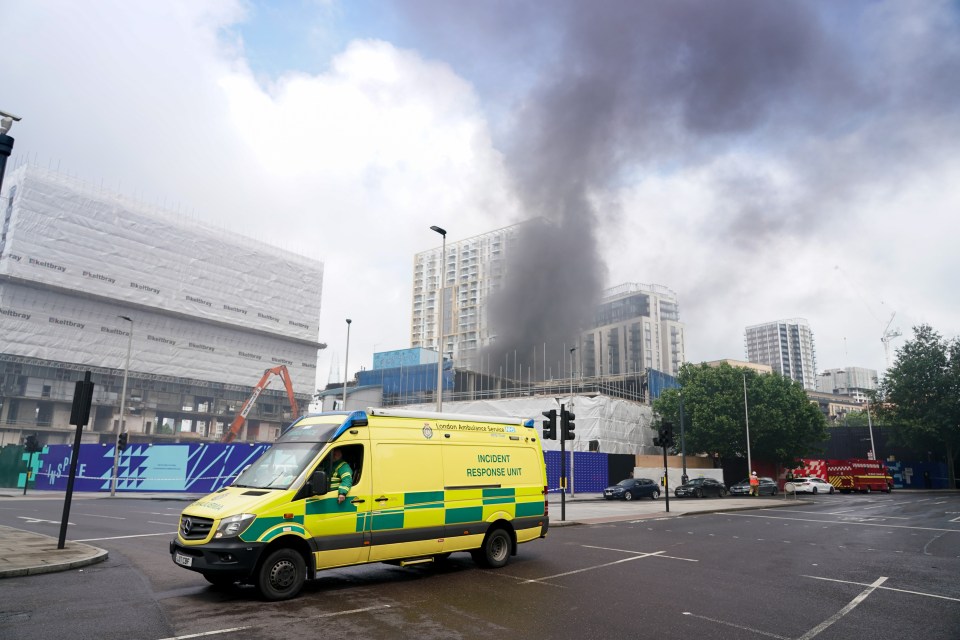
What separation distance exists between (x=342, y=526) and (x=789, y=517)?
21389 millimetres

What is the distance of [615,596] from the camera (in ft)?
28.0

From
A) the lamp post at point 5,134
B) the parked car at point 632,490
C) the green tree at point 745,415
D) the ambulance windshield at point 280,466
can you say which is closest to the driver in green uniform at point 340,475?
the ambulance windshield at point 280,466

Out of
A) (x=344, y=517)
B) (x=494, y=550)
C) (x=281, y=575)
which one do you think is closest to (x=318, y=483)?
(x=344, y=517)

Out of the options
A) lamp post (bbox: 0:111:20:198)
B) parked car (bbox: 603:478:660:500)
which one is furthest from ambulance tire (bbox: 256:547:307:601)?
parked car (bbox: 603:478:660:500)

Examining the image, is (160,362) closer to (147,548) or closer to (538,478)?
(147,548)

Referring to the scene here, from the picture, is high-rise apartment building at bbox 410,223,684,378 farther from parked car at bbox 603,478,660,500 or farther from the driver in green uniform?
the driver in green uniform

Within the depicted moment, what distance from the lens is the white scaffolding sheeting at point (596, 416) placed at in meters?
49.3

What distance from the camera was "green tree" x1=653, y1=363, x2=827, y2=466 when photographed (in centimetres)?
4991

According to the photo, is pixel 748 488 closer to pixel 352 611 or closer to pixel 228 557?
pixel 352 611

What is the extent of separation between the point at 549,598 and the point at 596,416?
42378 millimetres

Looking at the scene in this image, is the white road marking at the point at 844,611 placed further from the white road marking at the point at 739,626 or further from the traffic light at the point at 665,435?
the traffic light at the point at 665,435

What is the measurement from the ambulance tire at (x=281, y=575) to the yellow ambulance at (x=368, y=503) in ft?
0.04

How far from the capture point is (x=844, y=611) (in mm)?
8094

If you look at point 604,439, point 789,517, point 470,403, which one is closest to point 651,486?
point 789,517
